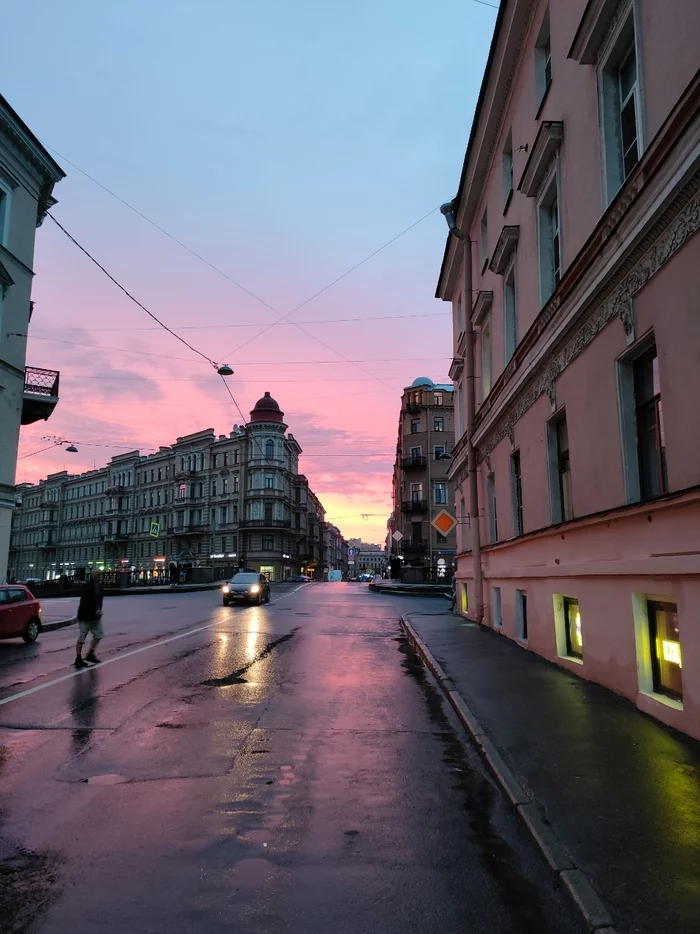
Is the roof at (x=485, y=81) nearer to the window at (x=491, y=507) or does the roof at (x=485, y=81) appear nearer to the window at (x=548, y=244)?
the window at (x=548, y=244)

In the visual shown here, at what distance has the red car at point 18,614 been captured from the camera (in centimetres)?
1465

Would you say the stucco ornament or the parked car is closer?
the stucco ornament

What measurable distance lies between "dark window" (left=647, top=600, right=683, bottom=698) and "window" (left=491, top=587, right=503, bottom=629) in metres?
8.30

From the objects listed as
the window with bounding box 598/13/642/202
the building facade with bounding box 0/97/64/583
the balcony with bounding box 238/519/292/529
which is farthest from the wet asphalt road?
the balcony with bounding box 238/519/292/529

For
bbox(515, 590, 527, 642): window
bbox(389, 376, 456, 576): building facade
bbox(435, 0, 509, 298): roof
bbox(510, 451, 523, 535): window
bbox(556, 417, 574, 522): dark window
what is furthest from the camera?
bbox(389, 376, 456, 576): building facade

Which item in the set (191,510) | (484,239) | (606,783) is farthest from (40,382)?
(191,510)

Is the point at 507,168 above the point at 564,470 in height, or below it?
above

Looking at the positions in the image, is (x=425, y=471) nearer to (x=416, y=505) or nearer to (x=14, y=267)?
(x=416, y=505)

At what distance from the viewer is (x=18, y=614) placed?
15.1 meters

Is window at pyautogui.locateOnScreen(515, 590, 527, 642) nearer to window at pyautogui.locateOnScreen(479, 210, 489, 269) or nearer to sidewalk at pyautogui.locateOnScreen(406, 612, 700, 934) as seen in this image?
sidewalk at pyautogui.locateOnScreen(406, 612, 700, 934)

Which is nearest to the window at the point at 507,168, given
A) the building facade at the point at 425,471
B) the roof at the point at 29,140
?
the roof at the point at 29,140

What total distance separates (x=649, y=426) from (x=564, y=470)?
3549mm

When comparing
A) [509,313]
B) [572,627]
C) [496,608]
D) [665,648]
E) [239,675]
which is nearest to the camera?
[665,648]

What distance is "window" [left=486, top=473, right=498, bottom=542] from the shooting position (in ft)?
56.9
